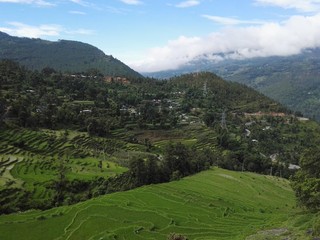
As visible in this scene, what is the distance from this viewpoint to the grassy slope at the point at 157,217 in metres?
37.0

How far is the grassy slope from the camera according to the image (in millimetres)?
36969

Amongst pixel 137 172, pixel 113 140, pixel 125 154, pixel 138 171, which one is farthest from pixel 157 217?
pixel 113 140

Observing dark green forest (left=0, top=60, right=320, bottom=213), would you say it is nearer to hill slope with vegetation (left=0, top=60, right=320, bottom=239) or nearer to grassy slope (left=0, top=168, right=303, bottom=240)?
hill slope with vegetation (left=0, top=60, right=320, bottom=239)

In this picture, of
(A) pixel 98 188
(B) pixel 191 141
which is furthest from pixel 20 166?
(B) pixel 191 141

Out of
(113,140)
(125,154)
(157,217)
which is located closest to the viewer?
(157,217)

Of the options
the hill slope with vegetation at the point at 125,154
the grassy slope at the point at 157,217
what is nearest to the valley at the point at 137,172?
the grassy slope at the point at 157,217

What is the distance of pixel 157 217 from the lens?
42.2 metres

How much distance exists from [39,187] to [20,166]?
382 inches

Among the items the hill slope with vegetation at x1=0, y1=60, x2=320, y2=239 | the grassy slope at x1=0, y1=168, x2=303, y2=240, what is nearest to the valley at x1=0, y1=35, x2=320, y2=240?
the grassy slope at x1=0, y1=168, x2=303, y2=240

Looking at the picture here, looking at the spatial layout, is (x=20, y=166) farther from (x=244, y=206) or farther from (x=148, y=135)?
(x=148, y=135)

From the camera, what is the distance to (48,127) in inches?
4250

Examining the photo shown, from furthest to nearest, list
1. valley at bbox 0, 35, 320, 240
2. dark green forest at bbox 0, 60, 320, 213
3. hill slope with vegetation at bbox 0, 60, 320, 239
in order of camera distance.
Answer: dark green forest at bbox 0, 60, 320, 213
hill slope with vegetation at bbox 0, 60, 320, 239
valley at bbox 0, 35, 320, 240

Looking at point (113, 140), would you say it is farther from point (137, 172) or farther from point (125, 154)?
point (137, 172)

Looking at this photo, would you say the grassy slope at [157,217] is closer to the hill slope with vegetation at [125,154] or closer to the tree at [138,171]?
the hill slope with vegetation at [125,154]
